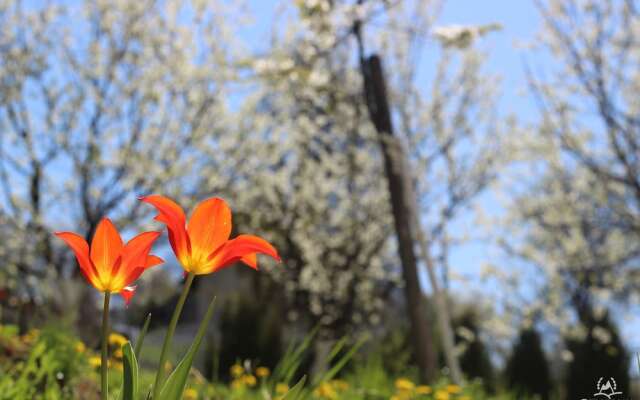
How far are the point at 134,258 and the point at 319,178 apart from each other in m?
11.8

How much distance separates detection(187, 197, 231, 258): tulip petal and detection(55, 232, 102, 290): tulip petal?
23 cm

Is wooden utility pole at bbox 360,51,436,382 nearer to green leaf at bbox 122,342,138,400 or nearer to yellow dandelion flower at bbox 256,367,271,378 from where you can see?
yellow dandelion flower at bbox 256,367,271,378

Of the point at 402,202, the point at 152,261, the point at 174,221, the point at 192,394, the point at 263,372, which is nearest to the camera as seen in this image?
the point at 174,221

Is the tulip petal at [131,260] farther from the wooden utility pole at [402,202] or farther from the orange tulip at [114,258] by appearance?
the wooden utility pole at [402,202]

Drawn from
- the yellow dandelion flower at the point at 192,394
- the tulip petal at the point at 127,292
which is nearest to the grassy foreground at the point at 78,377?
the yellow dandelion flower at the point at 192,394

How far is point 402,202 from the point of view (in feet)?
19.8

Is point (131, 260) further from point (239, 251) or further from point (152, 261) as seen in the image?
point (239, 251)

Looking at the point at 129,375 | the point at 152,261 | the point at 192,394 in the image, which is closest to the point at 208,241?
the point at 152,261

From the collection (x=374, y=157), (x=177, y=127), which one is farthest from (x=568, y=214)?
(x=177, y=127)

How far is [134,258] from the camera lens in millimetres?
1616

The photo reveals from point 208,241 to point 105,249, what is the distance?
233 millimetres

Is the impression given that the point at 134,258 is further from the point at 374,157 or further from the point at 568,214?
the point at 568,214

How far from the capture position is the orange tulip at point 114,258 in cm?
159

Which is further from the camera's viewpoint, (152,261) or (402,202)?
(402,202)
